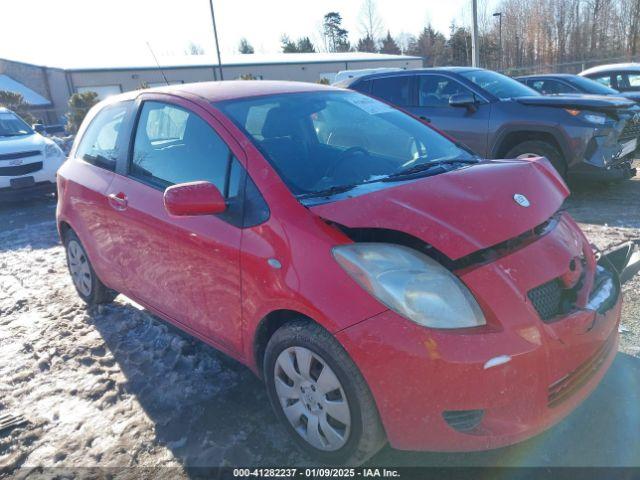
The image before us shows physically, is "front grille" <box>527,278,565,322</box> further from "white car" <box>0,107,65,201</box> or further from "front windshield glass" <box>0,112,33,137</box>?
"front windshield glass" <box>0,112,33,137</box>

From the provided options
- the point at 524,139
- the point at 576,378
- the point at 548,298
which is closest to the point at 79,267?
the point at 548,298

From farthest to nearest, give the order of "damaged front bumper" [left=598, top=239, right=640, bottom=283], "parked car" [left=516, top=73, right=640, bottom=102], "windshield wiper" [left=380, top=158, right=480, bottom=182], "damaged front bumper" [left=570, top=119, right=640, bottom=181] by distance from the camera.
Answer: "parked car" [left=516, top=73, right=640, bottom=102] < "damaged front bumper" [left=570, top=119, right=640, bottom=181] < "damaged front bumper" [left=598, top=239, right=640, bottom=283] < "windshield wiper" [left=380, top=158, right=480, bottom=182]

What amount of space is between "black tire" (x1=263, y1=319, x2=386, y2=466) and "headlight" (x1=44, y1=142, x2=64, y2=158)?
27.4 ft

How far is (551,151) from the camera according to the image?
648 cm

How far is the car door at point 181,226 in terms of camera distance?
2621 mm

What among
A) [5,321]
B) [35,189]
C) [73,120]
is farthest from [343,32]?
[5,321]

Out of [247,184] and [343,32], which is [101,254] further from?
[343,32]

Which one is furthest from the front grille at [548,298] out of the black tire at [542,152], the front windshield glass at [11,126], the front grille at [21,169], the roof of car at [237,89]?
the front windshield glass at [11,126]

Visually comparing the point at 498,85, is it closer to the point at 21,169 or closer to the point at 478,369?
the point at 478,369

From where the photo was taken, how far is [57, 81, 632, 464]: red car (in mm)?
1981

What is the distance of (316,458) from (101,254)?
90.7 inches

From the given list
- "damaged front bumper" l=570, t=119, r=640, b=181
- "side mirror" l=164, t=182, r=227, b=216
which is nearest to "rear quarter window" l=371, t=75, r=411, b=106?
"damaged front bumper" l=570, t=119, r=640, b=181

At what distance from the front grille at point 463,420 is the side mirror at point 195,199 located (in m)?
1.39

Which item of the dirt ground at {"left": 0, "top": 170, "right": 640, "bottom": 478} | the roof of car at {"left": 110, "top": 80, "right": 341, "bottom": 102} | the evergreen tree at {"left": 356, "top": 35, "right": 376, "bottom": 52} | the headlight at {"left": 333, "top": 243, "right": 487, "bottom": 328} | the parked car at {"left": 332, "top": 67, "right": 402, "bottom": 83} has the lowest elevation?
the dirt ground at {"left": 0, "top": 170, "right": 640, "bottom": 478}
